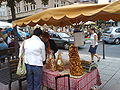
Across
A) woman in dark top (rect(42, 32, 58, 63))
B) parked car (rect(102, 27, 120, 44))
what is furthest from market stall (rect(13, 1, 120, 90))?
parked car (rect(102, 27, 120, 44))

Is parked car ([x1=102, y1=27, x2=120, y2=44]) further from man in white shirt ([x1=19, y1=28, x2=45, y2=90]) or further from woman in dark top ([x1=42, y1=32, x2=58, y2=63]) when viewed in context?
man in white shirt ([x1=19, y1=28, x2=45, y2=90])

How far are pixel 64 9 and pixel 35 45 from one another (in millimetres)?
1069

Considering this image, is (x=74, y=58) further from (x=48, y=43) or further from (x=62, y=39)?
(x=62, y=39)

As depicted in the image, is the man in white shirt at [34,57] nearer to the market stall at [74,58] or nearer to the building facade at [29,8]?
the market stall at [74,58]

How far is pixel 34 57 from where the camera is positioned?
135 inches

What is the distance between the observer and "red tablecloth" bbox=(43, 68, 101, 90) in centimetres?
331

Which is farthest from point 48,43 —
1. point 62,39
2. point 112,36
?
point 112,36

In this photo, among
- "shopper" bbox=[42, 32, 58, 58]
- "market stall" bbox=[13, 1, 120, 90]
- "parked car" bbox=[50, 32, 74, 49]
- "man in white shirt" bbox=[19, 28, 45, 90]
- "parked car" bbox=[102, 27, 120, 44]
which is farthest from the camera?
"parked car" bbox=[102, 27, 120, 44]

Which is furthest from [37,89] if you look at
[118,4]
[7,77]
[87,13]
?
[118,4]

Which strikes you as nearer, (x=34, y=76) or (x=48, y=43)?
(x=34, y=76)

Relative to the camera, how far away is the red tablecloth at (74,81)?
331 cm

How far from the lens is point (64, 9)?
3389mm

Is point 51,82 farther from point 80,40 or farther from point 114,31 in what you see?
point 114,31

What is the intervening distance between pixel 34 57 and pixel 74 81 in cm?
107
